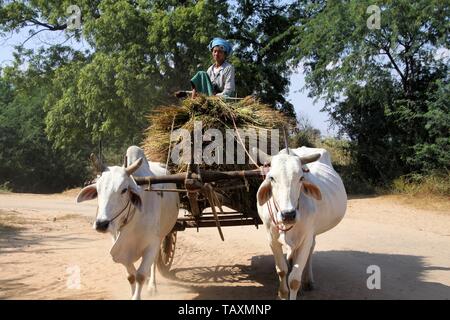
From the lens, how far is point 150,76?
48.2 feet

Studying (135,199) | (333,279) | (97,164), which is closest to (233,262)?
(333,279)

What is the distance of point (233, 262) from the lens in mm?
6762

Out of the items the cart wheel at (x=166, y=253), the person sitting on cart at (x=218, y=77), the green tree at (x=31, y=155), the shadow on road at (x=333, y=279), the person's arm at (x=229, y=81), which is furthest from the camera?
the green tree at (x=31, y=155)

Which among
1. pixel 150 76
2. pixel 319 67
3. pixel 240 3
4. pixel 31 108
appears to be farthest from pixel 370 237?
pixel 31 108

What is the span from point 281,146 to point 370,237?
442cm

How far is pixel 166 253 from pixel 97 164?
2.29 m

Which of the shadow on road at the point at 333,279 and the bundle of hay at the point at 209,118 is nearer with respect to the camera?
the bundle of hay at the point at 209,118

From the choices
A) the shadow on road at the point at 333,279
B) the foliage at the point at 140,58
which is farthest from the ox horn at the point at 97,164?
the foliage at the point at 140,58

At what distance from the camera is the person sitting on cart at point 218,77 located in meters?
5.46

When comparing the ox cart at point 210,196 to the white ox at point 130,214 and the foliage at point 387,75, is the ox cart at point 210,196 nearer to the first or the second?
the white ox at point 130,214

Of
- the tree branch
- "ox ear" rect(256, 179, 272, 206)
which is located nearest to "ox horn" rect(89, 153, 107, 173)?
"ox ear" rect(256, 179, 272, 206)

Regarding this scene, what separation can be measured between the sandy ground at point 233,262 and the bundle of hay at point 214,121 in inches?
51.0

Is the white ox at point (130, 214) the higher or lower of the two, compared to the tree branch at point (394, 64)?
lower

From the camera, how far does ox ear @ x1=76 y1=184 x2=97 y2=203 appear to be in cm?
404
